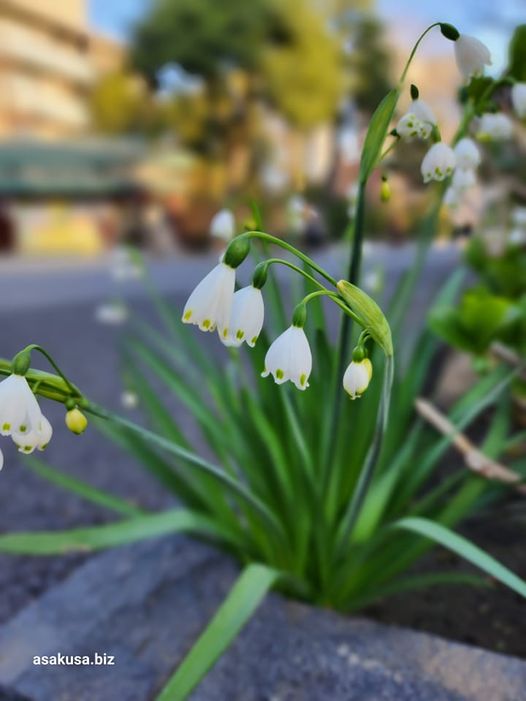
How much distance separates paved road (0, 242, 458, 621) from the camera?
4.72 ft

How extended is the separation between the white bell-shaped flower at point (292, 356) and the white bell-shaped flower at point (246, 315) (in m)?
0.02

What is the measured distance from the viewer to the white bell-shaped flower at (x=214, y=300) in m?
0.60

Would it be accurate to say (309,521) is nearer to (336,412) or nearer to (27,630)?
(336,412)

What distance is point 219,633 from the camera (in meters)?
0.82

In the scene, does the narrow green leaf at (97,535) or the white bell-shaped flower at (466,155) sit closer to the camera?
the white bell-shaped flower at (466,155)

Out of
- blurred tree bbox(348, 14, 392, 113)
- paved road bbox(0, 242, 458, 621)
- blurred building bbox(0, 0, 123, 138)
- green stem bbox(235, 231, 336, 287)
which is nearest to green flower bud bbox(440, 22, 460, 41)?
green stem bbox(235, 231, 336, 287)

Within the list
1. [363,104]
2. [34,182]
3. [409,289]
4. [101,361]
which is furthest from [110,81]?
[409,289]

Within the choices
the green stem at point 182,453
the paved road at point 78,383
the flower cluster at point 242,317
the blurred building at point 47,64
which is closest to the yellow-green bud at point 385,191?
the flower cluster at point 242,317

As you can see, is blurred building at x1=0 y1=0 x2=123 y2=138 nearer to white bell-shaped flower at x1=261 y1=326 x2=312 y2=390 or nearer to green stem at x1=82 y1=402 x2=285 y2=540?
green stem at x1=82 y1=402 x2=285 y2=540

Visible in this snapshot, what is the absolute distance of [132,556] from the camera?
4.11 feet

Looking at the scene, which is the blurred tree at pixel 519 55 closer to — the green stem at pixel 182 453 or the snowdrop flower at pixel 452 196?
the snowdrop flower at pixel 452 196

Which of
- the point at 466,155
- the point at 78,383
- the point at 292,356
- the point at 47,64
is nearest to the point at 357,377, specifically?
the point at 292,356

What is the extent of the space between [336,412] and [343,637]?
1.04 ft

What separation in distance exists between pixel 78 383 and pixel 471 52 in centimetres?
232
